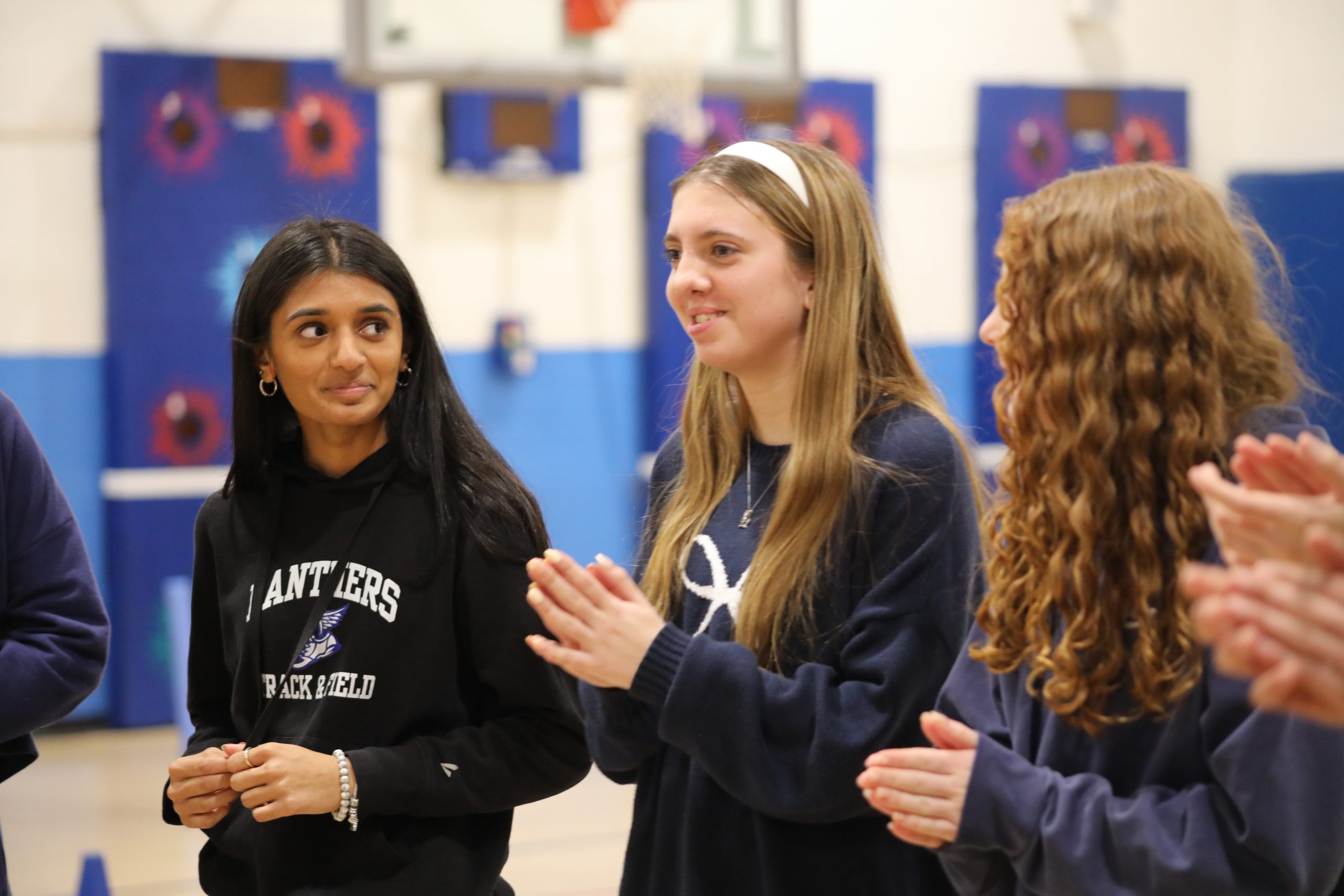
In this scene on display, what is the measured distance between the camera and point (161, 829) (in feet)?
16.7

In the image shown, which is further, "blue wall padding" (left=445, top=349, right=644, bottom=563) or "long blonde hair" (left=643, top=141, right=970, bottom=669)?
"blue wall padding" (left=445, top=349, right=644, bottom=563)

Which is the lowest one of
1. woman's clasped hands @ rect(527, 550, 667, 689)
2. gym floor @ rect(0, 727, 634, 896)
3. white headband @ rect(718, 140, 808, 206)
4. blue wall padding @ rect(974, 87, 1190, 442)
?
gym floor @ rect(0, 727, 634, 896)

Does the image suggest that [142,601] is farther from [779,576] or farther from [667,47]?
[779,576]

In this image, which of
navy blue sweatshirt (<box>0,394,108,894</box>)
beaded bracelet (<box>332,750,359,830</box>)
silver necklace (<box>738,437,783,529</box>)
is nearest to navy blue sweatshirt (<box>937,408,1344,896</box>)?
silver necklace (<box>738,437,783,529</box>)

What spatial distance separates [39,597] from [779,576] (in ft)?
3.86

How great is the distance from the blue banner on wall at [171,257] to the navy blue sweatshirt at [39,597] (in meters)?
4.32

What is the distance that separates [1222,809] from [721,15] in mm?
5320

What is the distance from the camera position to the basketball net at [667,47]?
5.89m

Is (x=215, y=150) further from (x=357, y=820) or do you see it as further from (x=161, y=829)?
(x=357, y=820)

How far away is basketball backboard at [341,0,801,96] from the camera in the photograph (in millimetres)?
5543

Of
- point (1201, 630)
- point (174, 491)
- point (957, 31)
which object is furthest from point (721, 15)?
point (1201, 630)

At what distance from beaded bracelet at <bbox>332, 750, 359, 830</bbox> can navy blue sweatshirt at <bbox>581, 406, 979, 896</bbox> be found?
34cm

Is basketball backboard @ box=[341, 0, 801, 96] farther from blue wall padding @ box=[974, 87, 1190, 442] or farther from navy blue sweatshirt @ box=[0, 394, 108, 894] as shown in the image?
navy blue sweatshirt @ box=[0, 394, 108, 894]

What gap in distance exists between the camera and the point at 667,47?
596 centimetres
